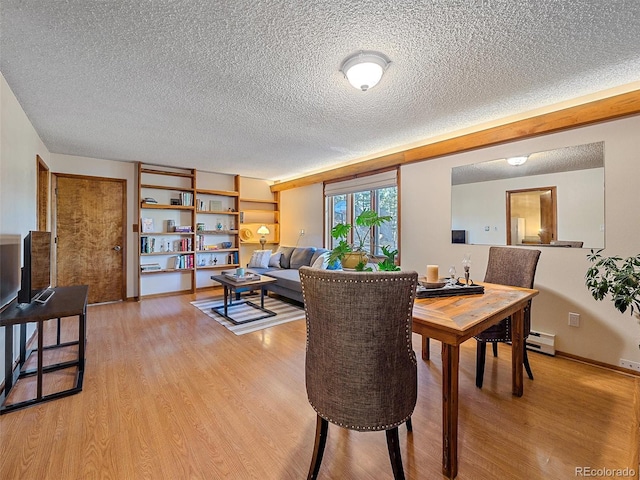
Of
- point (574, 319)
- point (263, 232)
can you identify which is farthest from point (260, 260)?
point (574, 319)

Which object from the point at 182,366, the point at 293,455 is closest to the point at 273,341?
the point at 182,366

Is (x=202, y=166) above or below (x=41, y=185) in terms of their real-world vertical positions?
above

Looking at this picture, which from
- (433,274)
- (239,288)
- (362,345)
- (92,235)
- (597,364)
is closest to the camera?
(362,345)

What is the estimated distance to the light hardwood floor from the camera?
4.65 feet

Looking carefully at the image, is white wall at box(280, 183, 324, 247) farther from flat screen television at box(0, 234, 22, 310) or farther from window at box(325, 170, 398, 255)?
flat screen television at box(0, 234, 22, 310)

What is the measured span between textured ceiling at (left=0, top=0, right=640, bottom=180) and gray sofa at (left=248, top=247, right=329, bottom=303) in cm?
218

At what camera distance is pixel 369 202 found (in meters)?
4.89

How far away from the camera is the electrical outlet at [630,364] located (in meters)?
2.29

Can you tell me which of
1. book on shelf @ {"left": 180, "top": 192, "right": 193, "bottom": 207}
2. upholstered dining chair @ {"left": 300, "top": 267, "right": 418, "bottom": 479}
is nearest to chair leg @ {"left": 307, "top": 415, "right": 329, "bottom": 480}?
upholstered dining chair @ {"left": 300, "top": 267, "right": 418, "bottom": 479}

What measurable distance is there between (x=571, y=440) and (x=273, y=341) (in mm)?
2391

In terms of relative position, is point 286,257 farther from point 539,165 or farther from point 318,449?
point 318,449

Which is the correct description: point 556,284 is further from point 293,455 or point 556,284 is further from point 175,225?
point 175,225

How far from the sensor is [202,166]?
5.23 meters

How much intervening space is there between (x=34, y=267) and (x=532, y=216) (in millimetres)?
4435
